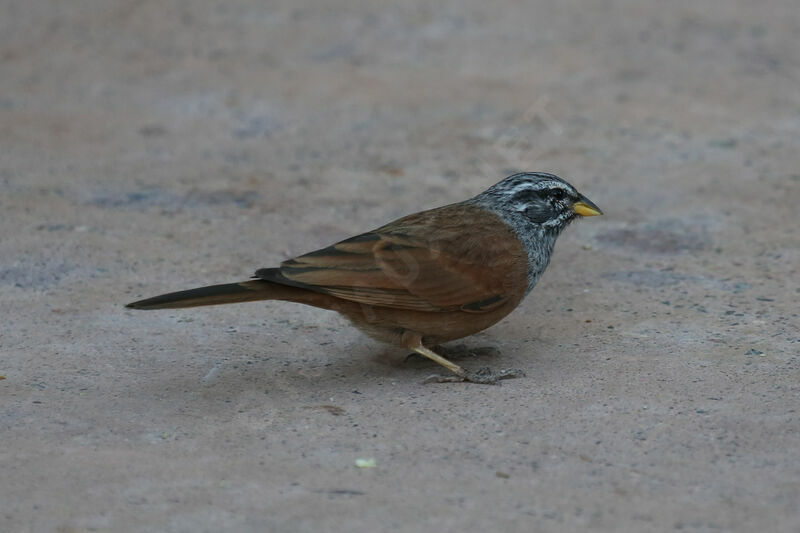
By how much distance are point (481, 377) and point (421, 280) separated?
551 mm

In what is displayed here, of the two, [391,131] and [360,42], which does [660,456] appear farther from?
[360,42]

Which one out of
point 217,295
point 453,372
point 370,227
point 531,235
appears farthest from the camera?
point 370,227

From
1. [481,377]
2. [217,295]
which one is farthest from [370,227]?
[217,295]

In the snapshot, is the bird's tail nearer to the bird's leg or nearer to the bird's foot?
the bird's leg

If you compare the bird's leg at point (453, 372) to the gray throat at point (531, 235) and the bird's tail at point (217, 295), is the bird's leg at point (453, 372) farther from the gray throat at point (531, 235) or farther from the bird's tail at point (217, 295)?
the bird's tail at point (217, 295)

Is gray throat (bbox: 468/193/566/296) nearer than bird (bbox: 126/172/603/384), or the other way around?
bird (bbox: 126/172/603/384)

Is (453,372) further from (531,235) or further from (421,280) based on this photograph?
(531,235)

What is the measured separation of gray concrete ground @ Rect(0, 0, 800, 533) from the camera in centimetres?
430

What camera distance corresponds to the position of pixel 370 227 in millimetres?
7543

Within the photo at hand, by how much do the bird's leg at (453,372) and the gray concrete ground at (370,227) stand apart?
0.31ft

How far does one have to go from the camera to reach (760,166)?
8.41 m

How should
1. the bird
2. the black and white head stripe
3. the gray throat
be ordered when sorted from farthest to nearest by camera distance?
the black and white head stripe, the gray throat, the bird

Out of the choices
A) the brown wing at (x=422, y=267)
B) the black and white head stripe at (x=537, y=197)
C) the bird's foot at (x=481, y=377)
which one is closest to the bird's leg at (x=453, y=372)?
the bird's foot at (x=481, y=377)

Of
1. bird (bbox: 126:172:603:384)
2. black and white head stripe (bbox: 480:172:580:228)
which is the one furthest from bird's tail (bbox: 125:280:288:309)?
black and white head stripe (bbox: 480:172:580:228)
